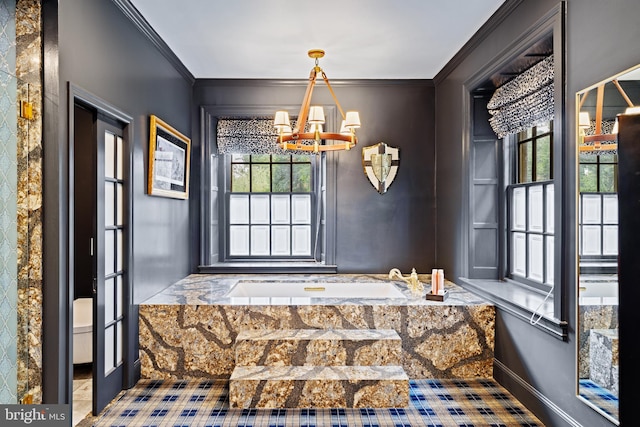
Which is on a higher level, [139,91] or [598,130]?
[139,91]

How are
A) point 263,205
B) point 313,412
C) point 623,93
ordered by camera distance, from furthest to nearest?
point 263,205 → point 313,412 → point 623,93

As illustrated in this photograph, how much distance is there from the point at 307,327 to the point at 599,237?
1997 millimetres

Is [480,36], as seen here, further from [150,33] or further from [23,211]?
[23,211]

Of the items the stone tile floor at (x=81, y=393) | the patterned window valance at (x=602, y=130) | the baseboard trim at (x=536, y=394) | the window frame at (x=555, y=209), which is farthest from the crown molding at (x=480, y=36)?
the stone tile floor at (x=81, y=393)

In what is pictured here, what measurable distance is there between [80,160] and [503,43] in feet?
12.9

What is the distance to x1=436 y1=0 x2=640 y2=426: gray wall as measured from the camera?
2.03m

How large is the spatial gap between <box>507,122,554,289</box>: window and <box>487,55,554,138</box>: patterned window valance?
0.80 feet

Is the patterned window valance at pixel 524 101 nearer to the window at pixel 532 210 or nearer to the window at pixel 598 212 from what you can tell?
the window at pixel 532 210

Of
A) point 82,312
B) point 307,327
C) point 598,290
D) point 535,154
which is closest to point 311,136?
point 307,327

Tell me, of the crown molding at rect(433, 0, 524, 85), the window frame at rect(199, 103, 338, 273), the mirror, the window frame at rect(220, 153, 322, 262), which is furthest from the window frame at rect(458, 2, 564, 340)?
the window frame at rect(220, 153, 322, 262)

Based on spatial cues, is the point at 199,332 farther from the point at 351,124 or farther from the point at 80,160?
the point at 80,160

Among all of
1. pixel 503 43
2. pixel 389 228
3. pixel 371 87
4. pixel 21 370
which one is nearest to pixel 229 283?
pixel 389 228

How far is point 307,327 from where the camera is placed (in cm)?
336

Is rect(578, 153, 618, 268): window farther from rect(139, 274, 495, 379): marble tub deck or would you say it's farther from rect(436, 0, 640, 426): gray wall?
rect(139, 274, 495, 379): marble tub deck
